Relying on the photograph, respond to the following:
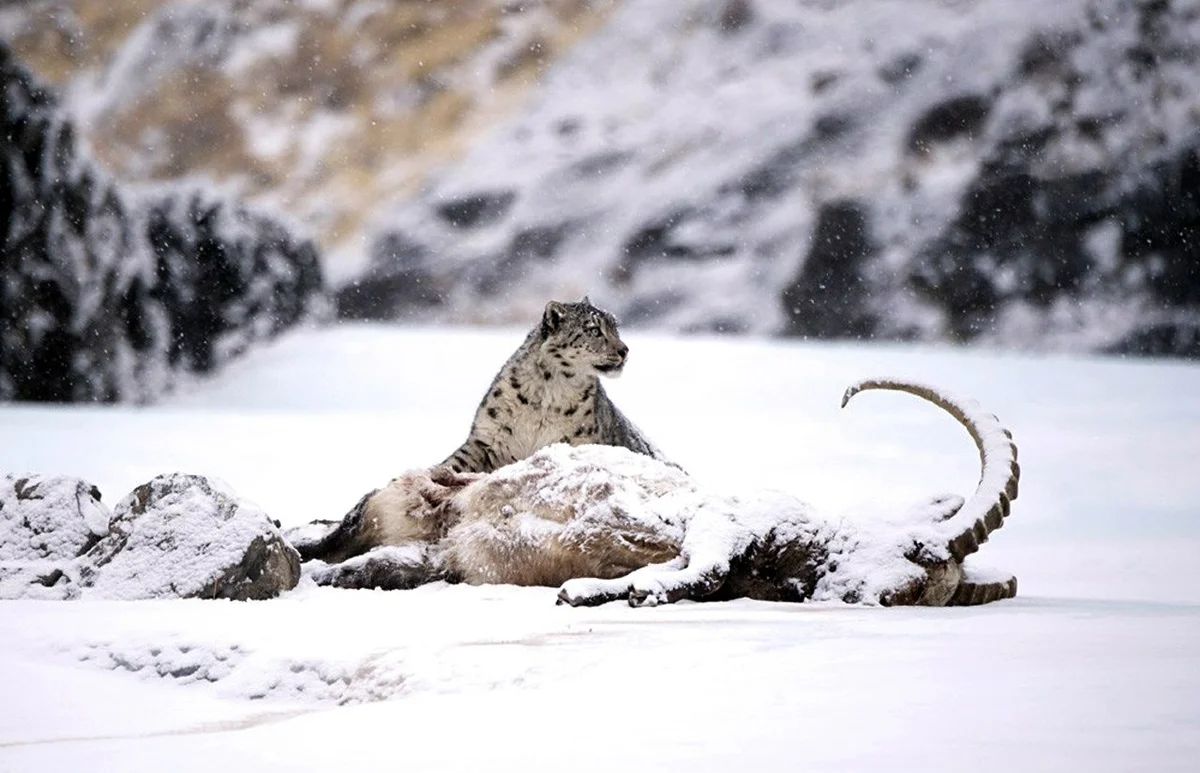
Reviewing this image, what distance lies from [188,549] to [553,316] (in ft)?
10.9

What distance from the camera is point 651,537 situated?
5184 mm

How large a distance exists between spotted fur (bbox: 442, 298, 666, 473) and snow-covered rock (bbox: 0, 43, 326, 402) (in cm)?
1081

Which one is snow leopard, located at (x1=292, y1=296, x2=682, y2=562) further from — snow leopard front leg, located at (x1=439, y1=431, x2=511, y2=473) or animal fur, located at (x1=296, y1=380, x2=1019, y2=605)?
animal fur, located at (x1=296, y1=380, x2=1019, y2=605)

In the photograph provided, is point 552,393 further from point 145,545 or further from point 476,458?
point 145,545

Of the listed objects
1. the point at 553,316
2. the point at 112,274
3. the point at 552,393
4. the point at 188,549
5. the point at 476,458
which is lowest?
the point at 188,549

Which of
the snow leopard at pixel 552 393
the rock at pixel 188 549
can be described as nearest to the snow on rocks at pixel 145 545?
the rock at pixel 188 549

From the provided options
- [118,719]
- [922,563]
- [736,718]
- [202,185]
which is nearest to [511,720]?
[736,718]

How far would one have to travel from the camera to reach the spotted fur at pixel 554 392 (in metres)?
8.12

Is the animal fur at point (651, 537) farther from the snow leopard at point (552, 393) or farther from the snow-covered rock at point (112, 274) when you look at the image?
the snow-covered rock at point (112, 274)

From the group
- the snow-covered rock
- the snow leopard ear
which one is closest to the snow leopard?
the snow leopard ear

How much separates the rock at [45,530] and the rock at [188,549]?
0.09 metres

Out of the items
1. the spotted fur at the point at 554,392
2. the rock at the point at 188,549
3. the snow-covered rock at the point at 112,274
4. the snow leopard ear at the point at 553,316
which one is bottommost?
the rock at the point at 188,549

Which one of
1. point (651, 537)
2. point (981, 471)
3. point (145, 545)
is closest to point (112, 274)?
point (145, 545)

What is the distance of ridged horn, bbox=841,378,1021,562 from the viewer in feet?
16.8
